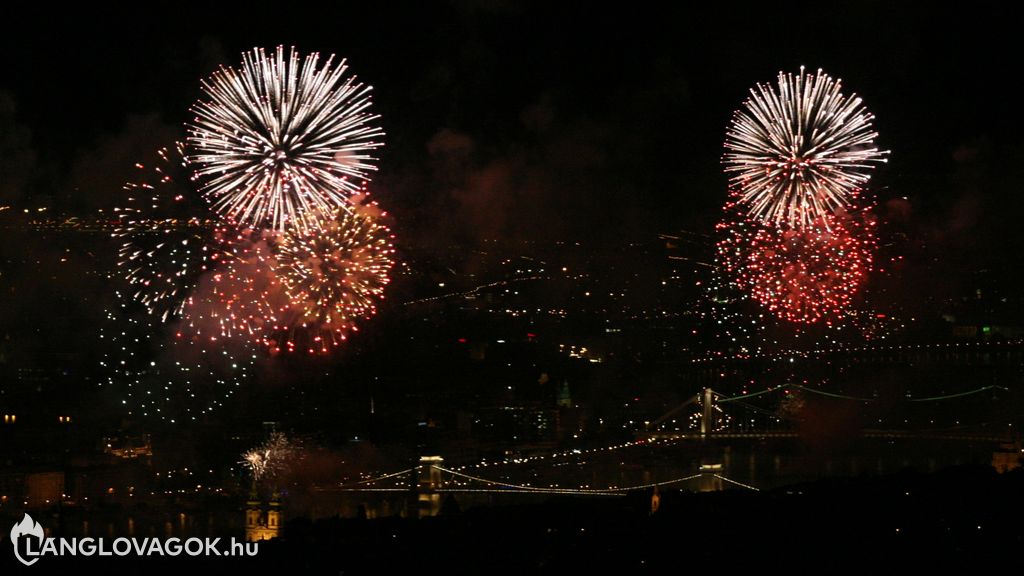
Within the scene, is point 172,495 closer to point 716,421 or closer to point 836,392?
point 716,421

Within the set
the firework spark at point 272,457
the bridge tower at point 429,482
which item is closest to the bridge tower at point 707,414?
the bridge tower at point 429,482

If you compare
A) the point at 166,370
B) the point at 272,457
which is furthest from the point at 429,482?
the point at 166,370

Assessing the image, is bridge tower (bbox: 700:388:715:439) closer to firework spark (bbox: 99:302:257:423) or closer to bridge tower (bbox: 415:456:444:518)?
bridge tower (bbox: 415:456:444:518)

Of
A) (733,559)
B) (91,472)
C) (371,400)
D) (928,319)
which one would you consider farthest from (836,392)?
(733,559)

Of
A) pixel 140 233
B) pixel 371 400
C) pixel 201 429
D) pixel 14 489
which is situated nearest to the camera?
pixel 140 233

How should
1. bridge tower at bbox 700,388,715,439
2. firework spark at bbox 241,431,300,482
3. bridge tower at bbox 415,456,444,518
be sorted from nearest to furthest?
bridge tower at bbox 415,456,444,518
firework spark at bbox 241,431,300,482
bridge tower at bbox 700,388,715,439

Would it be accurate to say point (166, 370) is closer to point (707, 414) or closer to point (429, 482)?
point (429, 482)

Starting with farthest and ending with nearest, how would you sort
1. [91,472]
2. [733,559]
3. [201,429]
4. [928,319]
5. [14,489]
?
1. [928,319]
2. [201,429]
3. [91,472]
4. [14,489]
5. [733,559]

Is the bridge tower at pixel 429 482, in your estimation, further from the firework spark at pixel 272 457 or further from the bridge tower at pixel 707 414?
the bridge tower at pixel 707 414

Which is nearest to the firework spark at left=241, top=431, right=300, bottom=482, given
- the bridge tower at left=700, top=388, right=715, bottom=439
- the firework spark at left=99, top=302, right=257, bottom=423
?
the firework spark at left=99, top=302, right=257, bottom=423

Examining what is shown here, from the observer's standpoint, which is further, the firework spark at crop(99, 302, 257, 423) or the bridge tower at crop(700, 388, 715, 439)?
the bridge tower at crop(700, 388, 715, 439)

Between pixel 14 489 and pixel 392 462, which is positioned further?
pixel 392 462
